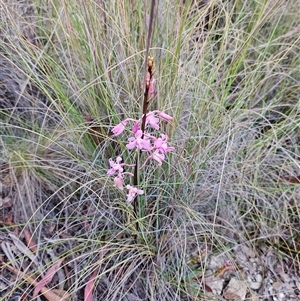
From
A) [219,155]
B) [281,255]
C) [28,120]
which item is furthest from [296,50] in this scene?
[28,120]

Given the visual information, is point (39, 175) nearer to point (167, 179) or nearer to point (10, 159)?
point (10, 159)

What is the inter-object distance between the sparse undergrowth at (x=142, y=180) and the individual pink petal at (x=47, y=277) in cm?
2

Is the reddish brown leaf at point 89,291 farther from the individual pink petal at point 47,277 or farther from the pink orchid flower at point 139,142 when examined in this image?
the pink orchid flower at point 139,142

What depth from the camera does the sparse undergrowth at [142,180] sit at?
4.68 ft

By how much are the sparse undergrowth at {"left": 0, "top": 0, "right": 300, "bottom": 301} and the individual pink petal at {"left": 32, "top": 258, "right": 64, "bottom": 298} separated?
23 mm

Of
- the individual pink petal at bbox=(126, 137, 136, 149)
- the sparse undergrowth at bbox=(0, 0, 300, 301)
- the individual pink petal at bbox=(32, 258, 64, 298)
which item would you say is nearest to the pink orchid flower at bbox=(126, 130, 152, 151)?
the individual pink petal at bbox=(126, 137, 136, 149)

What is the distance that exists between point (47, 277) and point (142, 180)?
→ 1.35ft

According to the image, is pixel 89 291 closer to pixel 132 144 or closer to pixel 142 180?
pixel 142 180

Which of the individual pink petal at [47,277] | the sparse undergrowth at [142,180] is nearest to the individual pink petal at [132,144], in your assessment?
the sparse undergrowth at [142,180]

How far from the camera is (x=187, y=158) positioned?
1498 millimetres

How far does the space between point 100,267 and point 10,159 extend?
0.48 metres

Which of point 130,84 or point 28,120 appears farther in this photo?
point 28,120

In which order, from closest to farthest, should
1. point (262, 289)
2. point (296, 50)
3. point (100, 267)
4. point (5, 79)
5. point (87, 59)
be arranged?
point (100, 267)
point (262, 289)
point (87, 59)
point (5, 79)
point (296, 50)

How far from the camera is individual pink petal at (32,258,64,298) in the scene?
1389 mm
